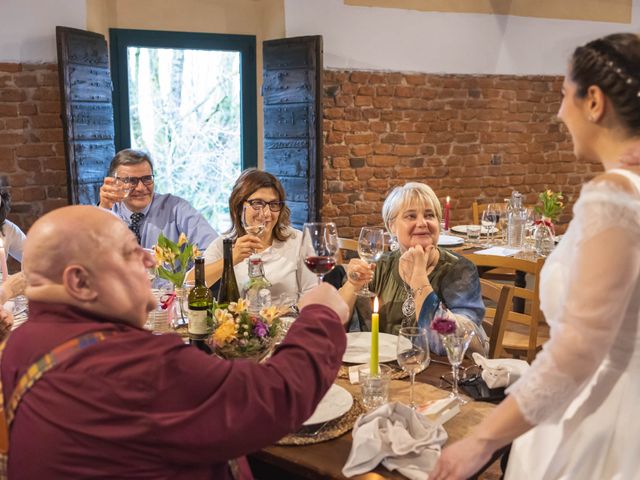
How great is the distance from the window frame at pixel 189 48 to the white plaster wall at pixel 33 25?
0.55m

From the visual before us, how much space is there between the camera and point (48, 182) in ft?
15.0

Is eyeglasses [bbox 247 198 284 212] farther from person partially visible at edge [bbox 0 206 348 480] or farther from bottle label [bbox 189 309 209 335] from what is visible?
person partially visible at edge [bbox 0 206 348 480]

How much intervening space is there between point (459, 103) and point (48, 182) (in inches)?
135

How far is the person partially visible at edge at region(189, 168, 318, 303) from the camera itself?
2.90m

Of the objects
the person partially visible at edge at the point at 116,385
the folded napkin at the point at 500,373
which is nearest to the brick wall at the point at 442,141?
the folded napkin at the point at 500,373

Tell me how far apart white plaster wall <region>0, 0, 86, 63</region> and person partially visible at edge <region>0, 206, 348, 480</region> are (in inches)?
150

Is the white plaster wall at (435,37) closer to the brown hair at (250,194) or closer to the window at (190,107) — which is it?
the window at (190,107)

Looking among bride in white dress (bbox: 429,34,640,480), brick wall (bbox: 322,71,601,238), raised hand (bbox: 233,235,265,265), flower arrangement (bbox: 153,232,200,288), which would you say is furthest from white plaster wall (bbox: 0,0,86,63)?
bride in white dress (bbox: 429,34,640,480)

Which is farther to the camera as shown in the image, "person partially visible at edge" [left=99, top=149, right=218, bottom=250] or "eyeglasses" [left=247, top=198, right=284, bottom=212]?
"person partially visible at edge" [left=99, top=149, right=218, bottom=250]

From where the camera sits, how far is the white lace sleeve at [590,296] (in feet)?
3.71

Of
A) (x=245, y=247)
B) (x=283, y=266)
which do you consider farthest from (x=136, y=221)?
(x=245, y=247)

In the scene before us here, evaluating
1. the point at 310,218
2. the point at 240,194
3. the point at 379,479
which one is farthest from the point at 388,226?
the point at 310,218

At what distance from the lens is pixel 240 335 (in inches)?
65.6

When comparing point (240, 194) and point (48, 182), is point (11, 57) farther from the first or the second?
point (240, 194)
